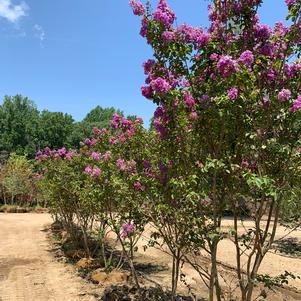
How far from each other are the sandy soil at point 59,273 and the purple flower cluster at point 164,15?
2866mm

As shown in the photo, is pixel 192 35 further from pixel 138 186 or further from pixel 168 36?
pixel 138 186

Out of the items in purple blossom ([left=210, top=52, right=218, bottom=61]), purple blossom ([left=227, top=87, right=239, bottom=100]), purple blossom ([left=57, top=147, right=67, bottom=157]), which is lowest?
purple blossom ([left=227, top=87, right=239, bottom=100])

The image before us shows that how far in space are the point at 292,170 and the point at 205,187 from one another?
739 millimetres

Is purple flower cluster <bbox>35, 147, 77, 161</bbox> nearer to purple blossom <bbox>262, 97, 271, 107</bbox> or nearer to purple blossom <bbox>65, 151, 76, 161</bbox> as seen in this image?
purple blossom <bbox>65, 151, 76, 161</bbox>

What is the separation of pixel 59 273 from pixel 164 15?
6633 mm

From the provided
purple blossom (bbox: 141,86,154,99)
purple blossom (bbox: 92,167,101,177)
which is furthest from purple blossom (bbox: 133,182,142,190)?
purple blossom (bbox: 141,86,154,99)

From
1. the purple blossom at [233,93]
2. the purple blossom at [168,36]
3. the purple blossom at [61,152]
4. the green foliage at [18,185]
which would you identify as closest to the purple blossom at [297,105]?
the purple blossom at [233,93]

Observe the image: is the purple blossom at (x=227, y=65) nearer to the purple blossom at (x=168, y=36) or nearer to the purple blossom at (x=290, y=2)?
the purple blossom at (x=168, y=36)

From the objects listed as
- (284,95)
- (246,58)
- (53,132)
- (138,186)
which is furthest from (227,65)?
(53,132)

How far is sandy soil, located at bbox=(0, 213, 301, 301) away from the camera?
715 centimetres

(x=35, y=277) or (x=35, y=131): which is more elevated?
(x=35, y=131)

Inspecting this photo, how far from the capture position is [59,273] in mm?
8781

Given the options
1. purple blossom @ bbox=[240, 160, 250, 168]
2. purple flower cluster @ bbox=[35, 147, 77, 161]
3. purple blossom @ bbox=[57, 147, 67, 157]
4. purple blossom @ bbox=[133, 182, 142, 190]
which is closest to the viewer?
purple blossom @ bbox=[240, 160, 250, 168]

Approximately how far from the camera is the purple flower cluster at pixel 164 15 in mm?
3615
